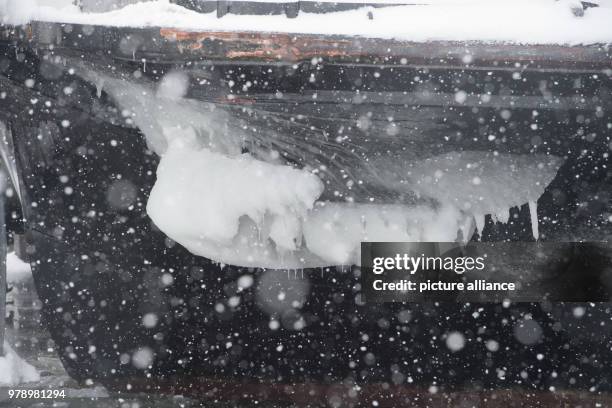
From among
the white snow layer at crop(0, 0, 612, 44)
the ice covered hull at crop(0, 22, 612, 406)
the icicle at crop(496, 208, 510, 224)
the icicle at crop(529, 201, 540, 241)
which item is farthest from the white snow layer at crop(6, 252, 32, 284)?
the icicle at crop(529, 201, 540, 241)

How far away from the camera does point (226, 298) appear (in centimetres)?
272

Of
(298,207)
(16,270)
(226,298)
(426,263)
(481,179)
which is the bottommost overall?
(16,270)

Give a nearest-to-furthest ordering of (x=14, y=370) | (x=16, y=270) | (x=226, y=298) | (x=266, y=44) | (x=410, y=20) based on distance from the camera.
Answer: (x=266, y=44) → (x=410, y=20) → (x=226, y=298) → (x=14, y=370) → (x=16, y=270)

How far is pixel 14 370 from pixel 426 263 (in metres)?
3.44

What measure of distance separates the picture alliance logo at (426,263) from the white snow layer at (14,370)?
119 inches

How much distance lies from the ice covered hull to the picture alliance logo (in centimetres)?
18

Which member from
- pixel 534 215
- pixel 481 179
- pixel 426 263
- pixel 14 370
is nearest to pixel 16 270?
pixel 14 370

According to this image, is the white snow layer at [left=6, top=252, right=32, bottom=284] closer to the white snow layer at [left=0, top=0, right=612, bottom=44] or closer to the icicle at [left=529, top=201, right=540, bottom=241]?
the white snow layer at [left=0, top=0, right=612, bottom=44]

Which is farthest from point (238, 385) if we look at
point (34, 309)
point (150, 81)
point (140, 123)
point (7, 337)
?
point (34, 309)

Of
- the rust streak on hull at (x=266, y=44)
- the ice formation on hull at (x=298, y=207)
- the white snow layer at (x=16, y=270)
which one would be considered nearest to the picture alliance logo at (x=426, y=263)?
the ice formation on hull at (x=298, y=207)

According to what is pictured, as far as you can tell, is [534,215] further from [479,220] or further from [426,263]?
[426,263]

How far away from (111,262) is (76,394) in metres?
1.10

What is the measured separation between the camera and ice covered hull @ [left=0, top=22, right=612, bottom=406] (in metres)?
2.27

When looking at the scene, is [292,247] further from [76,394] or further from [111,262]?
[76,394]
